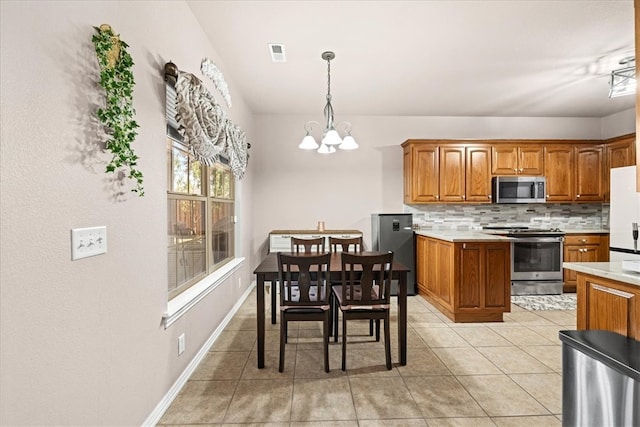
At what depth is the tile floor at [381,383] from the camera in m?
1.92

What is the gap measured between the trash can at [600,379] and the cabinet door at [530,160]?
3.87 m

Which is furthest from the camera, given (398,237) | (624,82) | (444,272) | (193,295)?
(398,237)

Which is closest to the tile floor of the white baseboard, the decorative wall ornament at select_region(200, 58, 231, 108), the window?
the white baseboard

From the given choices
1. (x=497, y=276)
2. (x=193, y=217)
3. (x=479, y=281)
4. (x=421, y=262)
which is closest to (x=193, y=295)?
(x=193, y=217)

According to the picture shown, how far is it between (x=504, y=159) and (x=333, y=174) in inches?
101

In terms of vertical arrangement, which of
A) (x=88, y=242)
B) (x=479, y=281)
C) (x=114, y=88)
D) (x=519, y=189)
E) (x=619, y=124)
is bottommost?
(x=479, y=281)

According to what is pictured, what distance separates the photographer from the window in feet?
7.83

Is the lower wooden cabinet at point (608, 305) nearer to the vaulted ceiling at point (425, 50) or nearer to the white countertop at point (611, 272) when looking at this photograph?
the white countertop at point (611, 272)

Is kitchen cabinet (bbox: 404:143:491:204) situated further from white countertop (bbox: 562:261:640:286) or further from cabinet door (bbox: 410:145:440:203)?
white countertop (bbox: 562:261:640:286)

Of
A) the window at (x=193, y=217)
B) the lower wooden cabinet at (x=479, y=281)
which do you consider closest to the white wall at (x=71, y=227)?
the window at (x=193, y=217)

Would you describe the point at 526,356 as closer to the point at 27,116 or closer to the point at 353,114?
the point at 27,116

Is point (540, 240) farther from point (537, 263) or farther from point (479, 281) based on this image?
point (479, 281)

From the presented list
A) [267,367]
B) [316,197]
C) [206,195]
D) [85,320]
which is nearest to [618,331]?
[267,367]

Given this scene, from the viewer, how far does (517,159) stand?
4844 mm
